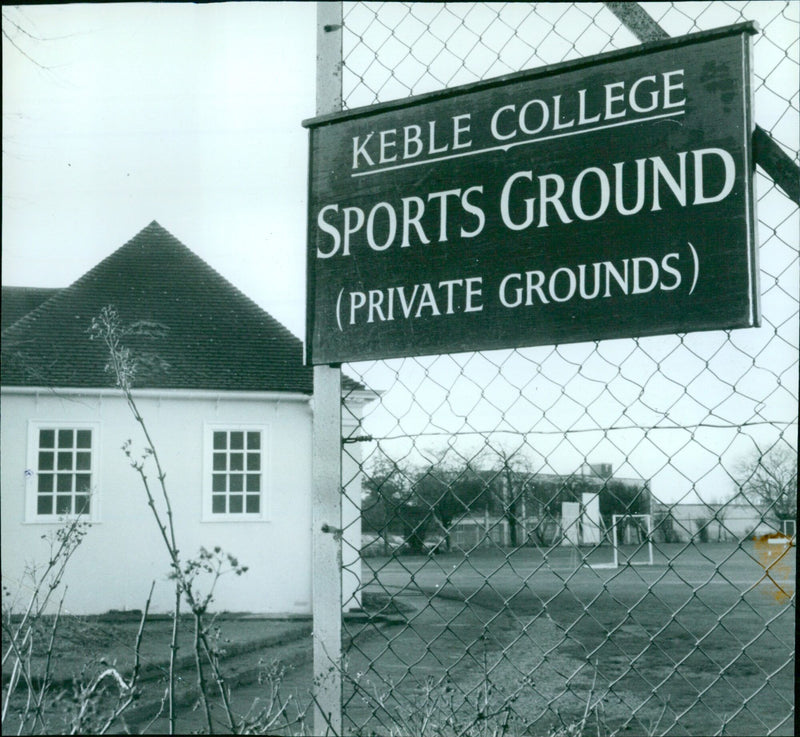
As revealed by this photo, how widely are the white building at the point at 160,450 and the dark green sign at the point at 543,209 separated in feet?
31.0

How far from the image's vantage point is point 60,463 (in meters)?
11.7

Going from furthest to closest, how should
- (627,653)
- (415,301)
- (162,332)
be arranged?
1. (162,332)
2. (627,653)
3. (415,301)

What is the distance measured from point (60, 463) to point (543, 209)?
11138 mm

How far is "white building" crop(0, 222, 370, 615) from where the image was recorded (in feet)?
38.0

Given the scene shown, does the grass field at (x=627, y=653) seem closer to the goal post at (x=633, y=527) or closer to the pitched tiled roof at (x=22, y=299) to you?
the goal post at (x=633, y=527)

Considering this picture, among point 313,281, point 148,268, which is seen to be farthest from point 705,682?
point 148,268

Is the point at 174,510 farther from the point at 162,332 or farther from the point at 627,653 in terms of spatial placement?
the point at 627,653

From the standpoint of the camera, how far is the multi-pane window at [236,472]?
12.0 meters

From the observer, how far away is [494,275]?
5.80ft

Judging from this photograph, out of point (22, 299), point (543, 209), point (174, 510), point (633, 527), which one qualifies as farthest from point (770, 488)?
point (22, 299)

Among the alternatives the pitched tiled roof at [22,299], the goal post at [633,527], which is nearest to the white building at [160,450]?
the pitched tiled roof at [22,299]

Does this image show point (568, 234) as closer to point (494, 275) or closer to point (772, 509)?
point (494, 275)

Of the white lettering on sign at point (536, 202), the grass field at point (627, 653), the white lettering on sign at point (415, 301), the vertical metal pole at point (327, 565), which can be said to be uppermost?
the white lettering on sign at point (536, 202)

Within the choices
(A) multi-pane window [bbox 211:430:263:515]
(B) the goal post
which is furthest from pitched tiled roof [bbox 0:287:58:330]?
(B) the goal post
